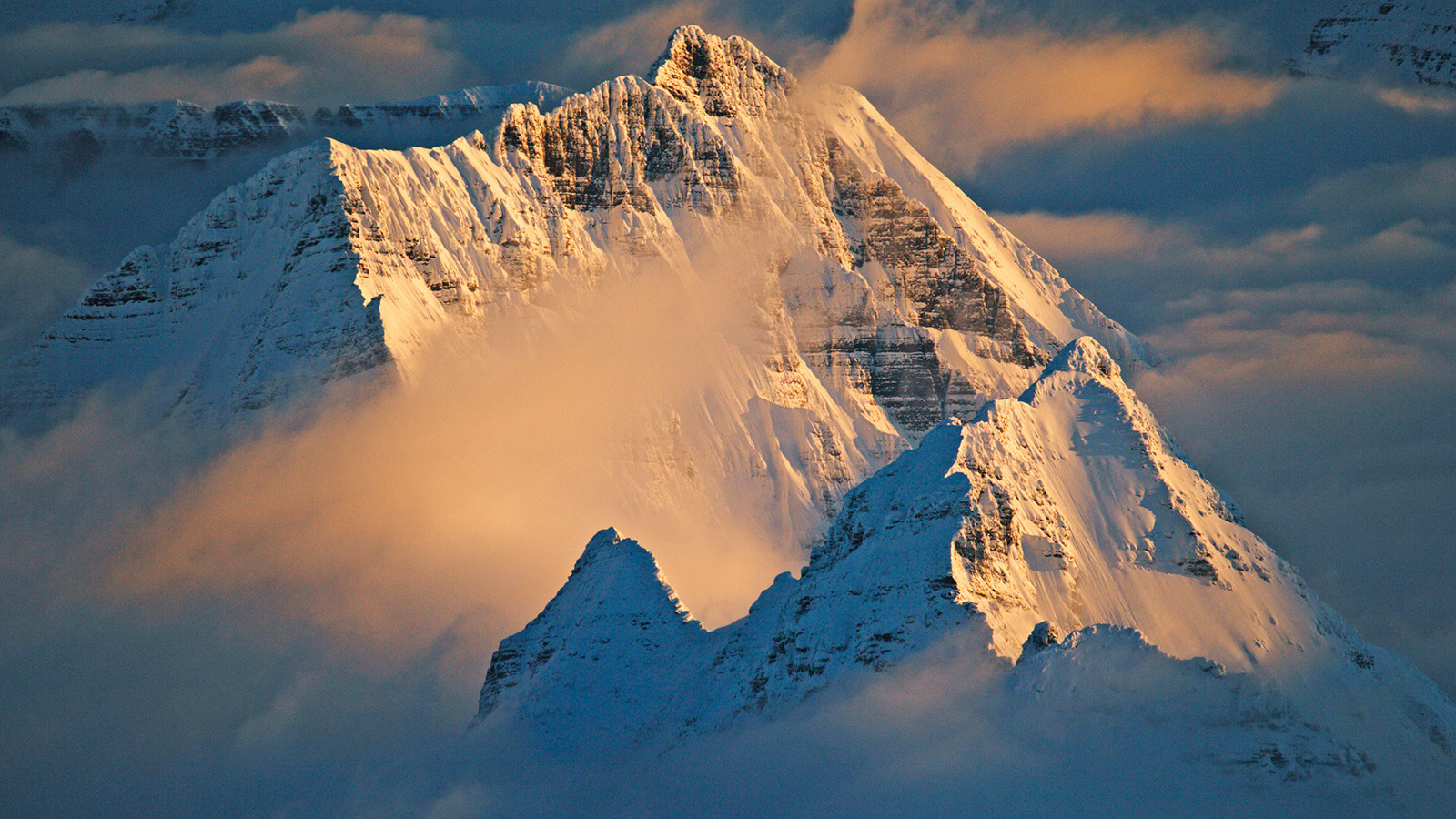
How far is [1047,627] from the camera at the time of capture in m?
158

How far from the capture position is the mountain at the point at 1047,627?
15688 centimetres

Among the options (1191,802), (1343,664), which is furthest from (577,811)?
(1343,664)

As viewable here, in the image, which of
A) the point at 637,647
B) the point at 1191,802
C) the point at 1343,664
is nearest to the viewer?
the point at 1191,802

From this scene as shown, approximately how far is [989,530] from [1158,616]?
26696 mm

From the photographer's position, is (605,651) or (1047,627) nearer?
(1047,627)

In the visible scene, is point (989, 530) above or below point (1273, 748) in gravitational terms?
above

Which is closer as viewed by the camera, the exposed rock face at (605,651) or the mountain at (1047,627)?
the mountain at (1047,627)

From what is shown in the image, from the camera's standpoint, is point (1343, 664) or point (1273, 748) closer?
point (1273, 748)

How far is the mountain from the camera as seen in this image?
6176 inches

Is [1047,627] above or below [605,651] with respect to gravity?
below

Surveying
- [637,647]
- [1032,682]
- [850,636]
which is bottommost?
[1032,682]

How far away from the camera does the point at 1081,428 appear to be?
19138 centimetres

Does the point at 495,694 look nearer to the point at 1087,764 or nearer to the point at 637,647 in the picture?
the point at 637,647

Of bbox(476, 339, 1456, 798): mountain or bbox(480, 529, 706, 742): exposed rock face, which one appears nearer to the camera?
bbox(476, 339, 1456, 798): mountain
